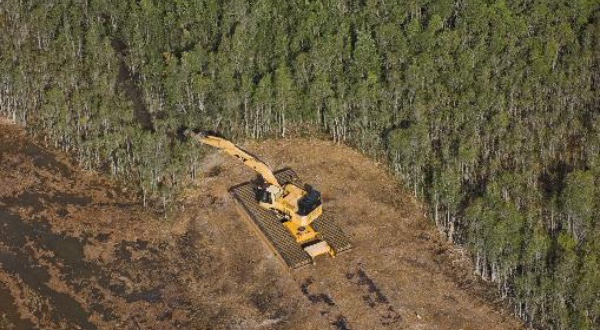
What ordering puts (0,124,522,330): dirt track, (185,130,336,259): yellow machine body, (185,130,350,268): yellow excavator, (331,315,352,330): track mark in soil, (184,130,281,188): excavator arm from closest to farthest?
(331,315,352,330): track mark in soil → (0,124,522,330): dirt track → (185,130,350,268): yellow excavator → (185,130,336,259): yellow machine body → (184,130,281,188): excavator arm

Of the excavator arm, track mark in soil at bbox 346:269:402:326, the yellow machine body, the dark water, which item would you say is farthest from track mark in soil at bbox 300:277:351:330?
the dark water

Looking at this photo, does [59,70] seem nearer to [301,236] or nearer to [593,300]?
[301,236]

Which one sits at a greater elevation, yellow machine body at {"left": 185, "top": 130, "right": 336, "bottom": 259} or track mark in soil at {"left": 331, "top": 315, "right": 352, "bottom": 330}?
Answer: yellow machine body at {"left": 185, "top": 130, "right": 336, "bottom": 259}

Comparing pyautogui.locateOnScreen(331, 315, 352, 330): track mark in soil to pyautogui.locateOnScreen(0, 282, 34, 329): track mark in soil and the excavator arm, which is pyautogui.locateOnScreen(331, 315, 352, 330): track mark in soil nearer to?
the excavator arm

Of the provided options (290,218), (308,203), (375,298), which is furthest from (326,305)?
(308,203)

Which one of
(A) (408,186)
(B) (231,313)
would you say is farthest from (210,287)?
(A) (408,186)

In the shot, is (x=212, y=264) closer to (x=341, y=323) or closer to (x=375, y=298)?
(x=341, y=323)
